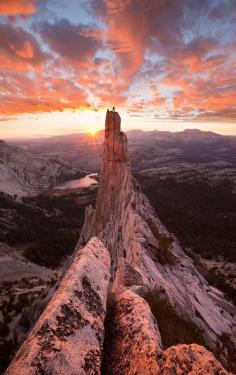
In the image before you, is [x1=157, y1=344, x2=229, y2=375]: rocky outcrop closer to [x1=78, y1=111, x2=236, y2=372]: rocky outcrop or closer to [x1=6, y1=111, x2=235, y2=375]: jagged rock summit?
[x1=6, y1=111, x2=235, y2=375]: jagged rock summit

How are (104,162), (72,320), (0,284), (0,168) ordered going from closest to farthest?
1. (72,320)
2. (104,162)
3. (0,284)
4. (0,168)

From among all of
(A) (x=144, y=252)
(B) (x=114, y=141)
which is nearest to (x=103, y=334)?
(A) (x=144, y=252)

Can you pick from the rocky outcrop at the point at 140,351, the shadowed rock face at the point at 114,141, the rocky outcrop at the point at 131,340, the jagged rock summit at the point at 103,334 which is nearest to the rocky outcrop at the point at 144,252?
the shadowed rock face at the point at 114,141

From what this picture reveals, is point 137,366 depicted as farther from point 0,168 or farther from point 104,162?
point 0,168

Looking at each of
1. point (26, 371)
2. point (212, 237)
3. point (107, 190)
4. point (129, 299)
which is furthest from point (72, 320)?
point (212, 237)

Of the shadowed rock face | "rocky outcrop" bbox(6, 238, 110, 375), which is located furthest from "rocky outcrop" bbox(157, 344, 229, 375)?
the shadowed rock face

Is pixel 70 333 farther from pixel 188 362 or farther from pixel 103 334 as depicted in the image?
pixel 188 362
